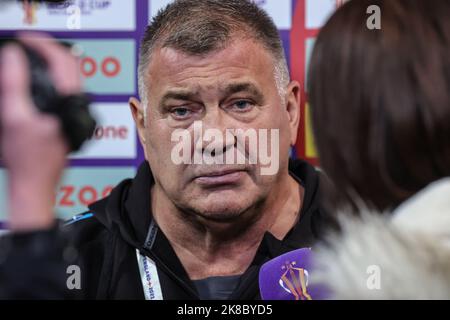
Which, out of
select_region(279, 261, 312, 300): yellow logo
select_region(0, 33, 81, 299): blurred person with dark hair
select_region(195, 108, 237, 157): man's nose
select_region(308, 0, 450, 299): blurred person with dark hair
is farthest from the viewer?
select_region(195, 108, 237, 157): man's nose

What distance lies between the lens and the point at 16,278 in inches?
33.3

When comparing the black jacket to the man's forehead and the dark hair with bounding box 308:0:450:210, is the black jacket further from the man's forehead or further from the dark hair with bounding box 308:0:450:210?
the dark hair with bounding box 308:0:450:210

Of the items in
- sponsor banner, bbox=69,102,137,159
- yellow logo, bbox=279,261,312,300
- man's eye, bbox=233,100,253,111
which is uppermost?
man's eye, bbox=233,100,253,111

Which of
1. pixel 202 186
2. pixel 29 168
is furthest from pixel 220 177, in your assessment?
pixel 29 168

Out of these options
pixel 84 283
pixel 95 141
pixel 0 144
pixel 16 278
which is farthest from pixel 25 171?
pixel 95 141

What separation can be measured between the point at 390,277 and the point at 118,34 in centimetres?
112

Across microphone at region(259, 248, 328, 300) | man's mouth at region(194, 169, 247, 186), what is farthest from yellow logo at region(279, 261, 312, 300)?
man's mouth at region(194, 169, 247, 186)

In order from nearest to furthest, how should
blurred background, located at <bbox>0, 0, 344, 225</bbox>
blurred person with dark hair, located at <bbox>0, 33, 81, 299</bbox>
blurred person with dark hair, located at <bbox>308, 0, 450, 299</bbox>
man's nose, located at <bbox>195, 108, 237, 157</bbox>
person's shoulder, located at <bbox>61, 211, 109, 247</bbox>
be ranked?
blurred person with dark hair, located at <bbox>0, 33, 81, 299</bbox>
blurred person with dark hair, located at <bbox>308, 0, 450, 299</bbox>
man's nose, located at <bbox>195, 108, 237, 157</bbox>
person's shoulder, located at <bbox>61, 211, 109, 247</bbox>
blurred background, located at <bbox>0, 0, 344, 225</bbox>

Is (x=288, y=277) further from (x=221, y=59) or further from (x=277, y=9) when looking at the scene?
(x=277, y=9)

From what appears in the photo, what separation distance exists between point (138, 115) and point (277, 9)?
460mm

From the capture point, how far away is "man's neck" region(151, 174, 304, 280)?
1686 millimetres

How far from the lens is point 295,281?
56.2 inches

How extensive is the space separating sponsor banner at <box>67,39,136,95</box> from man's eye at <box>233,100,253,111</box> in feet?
1.21

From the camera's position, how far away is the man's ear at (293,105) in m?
1.70
